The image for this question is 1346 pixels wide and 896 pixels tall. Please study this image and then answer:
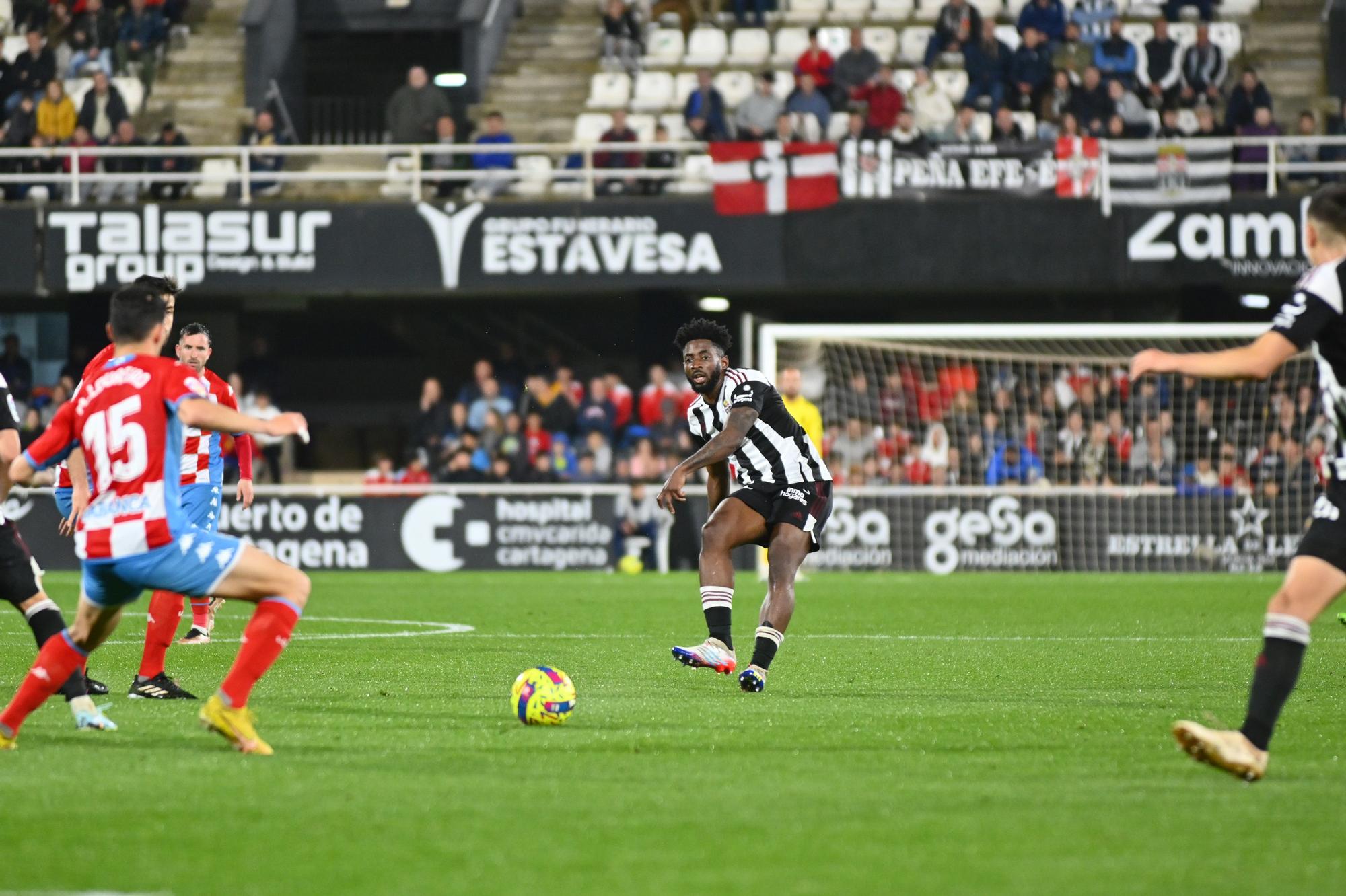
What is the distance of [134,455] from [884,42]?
825 inches

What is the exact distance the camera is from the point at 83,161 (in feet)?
80.3

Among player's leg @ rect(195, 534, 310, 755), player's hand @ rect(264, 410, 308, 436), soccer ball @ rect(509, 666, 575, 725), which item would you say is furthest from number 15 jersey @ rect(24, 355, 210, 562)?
soccer ball @ rect(509, 666, 575, 725)

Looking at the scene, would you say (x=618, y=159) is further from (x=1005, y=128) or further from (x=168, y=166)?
(x=168, y=166)

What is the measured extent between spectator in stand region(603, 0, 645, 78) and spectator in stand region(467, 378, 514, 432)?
5.67m

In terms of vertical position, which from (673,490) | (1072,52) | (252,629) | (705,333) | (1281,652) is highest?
(1072,52)

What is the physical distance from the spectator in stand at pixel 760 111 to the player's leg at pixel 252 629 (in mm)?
17433

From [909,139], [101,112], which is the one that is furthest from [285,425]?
[101,112]

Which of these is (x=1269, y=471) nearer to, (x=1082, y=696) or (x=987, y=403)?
(x=987, y=403)

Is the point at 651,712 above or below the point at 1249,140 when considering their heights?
below

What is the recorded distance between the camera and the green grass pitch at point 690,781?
4.50 metres

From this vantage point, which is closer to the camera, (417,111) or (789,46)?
(417,111)

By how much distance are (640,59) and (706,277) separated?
5.05 metres

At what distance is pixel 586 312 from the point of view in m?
27.3

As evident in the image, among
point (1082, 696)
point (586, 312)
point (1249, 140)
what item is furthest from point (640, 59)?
point (1082, 696)
